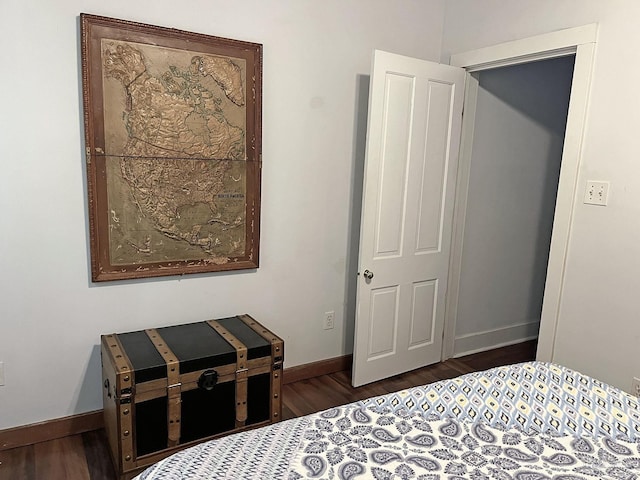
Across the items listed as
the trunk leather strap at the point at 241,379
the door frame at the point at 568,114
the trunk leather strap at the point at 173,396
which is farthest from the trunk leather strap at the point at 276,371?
the door frame at the point at 568,114

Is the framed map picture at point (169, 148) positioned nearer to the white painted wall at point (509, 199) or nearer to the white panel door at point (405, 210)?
the white panel door at point (405, 210)

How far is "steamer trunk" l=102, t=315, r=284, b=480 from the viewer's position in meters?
1.98

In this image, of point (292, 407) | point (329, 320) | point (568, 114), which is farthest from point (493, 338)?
point (568, 114)

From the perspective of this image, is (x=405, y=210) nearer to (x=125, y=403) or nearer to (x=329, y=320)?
(x=329, y=320)

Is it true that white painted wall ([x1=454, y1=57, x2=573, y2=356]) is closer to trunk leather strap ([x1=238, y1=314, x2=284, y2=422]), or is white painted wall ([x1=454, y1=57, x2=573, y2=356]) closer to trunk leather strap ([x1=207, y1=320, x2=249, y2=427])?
trunk leather strap ([x1=238, y1=314, x2=284, y2=422])

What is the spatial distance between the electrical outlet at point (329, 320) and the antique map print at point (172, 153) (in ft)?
2.64

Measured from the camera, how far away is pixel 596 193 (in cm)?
232

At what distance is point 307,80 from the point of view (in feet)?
8.80

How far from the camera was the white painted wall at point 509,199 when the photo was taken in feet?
10.9

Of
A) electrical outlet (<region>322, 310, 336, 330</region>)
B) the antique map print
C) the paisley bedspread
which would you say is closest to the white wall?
electrical outlet (<region>322, 310, 336, 330</region>)

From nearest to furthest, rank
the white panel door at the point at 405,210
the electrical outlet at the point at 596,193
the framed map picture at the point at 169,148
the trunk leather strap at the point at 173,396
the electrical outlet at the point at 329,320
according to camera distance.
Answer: the trunk leather strap at the point at 173,396
the framed map picture at the point at 169,148
the electrical outlet at the point at 596,193
the white panel door at the point at 405,210
the electrical outlet at the point at 329,320

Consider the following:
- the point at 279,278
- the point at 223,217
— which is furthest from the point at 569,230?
the point at 223,217

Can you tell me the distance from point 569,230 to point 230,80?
6.20 ft

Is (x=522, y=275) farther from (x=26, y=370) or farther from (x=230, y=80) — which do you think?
(x=26, y=370)
